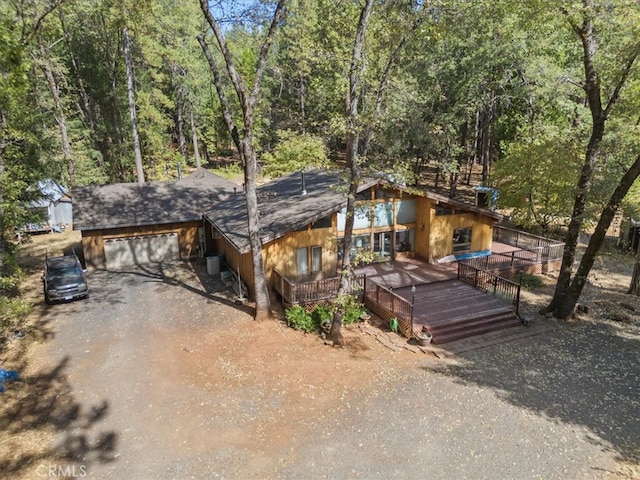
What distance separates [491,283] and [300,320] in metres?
7.93

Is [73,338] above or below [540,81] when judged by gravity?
below

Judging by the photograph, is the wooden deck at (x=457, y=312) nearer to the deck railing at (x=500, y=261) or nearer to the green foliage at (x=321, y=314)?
the deck railing at (x=500, y=261)

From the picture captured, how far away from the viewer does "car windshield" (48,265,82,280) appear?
1689cm

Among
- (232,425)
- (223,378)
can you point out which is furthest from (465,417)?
(223,378)

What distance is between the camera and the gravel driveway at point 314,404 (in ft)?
28.3

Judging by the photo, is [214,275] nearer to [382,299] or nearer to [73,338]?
[73,338]

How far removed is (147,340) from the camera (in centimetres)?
1370

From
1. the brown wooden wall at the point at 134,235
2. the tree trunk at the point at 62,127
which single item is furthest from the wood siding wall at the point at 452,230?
the tree trunk at the point at 62,127

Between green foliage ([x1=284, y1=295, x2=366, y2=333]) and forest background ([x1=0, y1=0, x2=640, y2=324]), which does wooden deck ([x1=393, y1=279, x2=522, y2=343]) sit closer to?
green foliage ([x1=284, y1=295, x2=366, y2=333])

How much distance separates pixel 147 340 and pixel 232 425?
545 cm

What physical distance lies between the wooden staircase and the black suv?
12910 millimetres

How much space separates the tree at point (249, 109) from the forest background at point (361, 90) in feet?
3.08

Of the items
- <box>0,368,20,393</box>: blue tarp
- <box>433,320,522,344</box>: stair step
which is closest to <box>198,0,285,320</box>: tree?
<box>433,320,522,344</box>: stair step

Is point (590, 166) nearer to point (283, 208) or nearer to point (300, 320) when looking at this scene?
point (300, 320)
